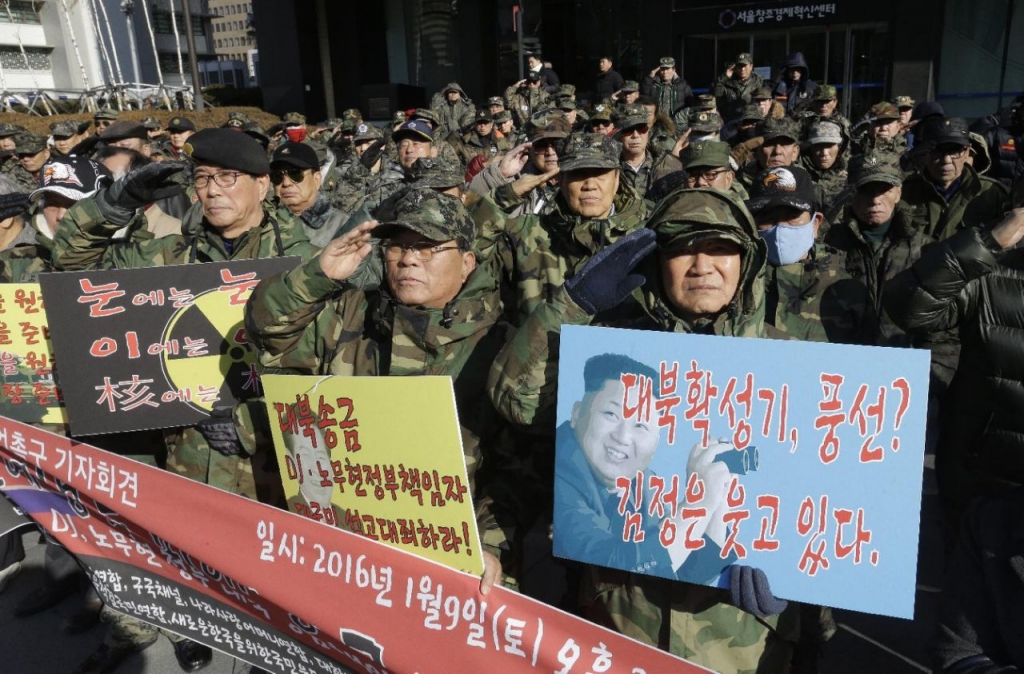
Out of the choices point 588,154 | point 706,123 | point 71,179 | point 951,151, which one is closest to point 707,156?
point 588,154

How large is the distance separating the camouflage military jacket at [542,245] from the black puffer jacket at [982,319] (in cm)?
140

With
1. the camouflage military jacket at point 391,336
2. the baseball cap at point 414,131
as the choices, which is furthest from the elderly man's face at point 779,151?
the camouflage military jacket at point 391,336

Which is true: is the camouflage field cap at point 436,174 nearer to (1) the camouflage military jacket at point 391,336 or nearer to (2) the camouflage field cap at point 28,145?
(1) the camouflage military jacket at point 391,336

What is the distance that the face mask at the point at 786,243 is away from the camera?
3.49 meters

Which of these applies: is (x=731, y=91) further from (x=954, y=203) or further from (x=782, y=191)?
(x=782, y=191)

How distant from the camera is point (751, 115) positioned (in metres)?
8.44

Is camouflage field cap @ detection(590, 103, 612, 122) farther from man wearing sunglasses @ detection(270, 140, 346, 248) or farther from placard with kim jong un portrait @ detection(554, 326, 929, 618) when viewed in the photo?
placard with kim jong un portrait @ detection(554, 326, 929, 618)

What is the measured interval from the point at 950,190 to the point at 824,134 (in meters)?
1.78

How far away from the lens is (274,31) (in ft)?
82.4

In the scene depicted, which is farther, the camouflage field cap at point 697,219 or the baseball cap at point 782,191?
the baseball cap at point 782,191

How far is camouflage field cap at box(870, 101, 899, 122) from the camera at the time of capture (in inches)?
320

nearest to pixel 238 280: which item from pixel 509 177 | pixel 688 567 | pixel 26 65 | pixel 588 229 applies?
pixel 588 229

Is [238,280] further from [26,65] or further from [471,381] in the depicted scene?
[26,65]

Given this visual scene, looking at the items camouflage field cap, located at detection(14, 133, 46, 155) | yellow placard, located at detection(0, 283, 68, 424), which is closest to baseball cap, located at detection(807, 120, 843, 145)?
yellow placard, located at detection(0, 283, 68, 424)
